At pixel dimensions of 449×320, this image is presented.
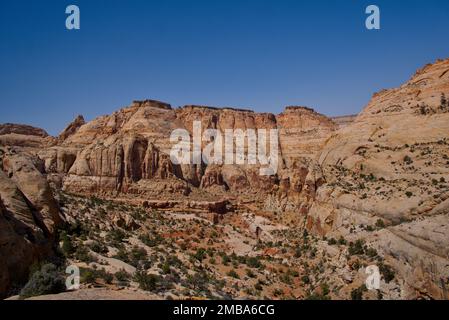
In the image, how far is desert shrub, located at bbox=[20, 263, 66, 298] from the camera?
15242mm

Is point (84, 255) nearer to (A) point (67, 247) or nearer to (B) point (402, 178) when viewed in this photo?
(A) point (67, 247)

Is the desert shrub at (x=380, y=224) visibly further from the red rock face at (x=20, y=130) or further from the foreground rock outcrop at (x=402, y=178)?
the red rock face at (x=20, y=130)

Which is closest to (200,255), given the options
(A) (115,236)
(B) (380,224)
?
(A) (115,236)

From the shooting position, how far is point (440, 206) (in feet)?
79.0

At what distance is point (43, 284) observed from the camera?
616 inches

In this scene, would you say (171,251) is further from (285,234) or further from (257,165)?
(257,165)

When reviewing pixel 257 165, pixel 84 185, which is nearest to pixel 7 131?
pixel 84 185

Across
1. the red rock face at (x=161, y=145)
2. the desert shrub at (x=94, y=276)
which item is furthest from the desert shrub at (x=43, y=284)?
the red rock face at (x=161, y=145)

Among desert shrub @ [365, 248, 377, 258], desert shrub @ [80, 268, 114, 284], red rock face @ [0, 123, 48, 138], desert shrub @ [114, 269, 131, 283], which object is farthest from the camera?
red rock face @ [0, 123, 48, 138]

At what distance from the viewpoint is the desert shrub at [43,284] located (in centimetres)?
1524

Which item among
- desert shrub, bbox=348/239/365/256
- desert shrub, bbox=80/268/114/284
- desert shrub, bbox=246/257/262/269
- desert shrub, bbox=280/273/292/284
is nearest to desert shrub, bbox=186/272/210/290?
desert shrub, bbox=80/268/114/284

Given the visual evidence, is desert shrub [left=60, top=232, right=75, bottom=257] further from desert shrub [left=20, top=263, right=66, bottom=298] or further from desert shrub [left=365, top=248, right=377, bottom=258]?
desert shrub [left=365, top=248, right=377, bottom=258]

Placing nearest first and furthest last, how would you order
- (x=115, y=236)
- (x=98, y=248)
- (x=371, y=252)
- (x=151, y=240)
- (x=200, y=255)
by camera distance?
(x=371, y=252)
(x=98, y=248)
(x=115, y=236)
(x=200, y=255)
(x=151, y=240)
